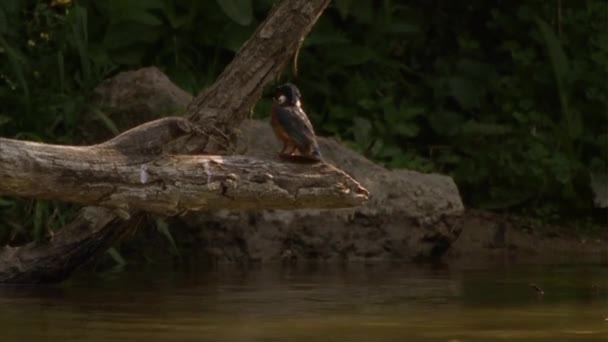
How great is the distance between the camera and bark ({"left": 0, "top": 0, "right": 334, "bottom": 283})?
6676mm

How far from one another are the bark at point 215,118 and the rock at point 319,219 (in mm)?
1497

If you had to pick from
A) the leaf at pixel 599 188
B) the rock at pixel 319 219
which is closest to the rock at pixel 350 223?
the rock at pixel 319 219

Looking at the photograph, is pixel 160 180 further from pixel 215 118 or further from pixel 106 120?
pixel 106 120

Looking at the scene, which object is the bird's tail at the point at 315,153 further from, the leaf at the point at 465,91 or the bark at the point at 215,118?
the leaf at the point at 465,91

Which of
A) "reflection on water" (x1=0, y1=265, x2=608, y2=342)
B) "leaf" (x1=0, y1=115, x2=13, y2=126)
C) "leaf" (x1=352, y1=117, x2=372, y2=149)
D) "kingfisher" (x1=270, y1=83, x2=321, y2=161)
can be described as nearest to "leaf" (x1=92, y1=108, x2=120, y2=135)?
"leaf" (x1=0, y1=115, x2=13, y2=126)

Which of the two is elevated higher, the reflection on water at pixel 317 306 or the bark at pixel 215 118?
the bark at pixel 215 118

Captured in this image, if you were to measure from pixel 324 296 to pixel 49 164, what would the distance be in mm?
1826

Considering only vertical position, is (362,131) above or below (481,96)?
below

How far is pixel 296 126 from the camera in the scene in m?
6.23

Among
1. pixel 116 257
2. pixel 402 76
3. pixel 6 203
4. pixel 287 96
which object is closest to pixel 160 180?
pixel 287 96

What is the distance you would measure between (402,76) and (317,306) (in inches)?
194

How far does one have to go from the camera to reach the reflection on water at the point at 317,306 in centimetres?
538

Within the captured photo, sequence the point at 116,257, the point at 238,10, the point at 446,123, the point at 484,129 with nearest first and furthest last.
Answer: the point at 116,257 → the point at 238,10 → the point at 484,129 → the point at 446,123

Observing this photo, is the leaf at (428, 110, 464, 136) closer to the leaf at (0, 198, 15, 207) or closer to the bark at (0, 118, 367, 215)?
the leaf at (0, 198, 15, 207)
